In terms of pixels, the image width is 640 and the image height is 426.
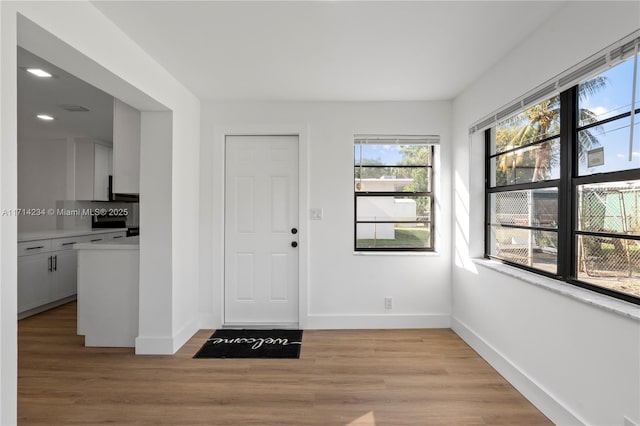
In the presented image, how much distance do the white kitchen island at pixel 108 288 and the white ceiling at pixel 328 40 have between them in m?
1.73

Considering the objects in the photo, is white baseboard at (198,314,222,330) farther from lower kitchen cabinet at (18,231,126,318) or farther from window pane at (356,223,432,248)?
lower kitchen cabinet at (18,231,126,318)

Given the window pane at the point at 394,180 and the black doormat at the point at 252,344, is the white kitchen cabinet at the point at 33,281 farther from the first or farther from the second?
the window pane at the point at 394,180

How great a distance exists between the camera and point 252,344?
3365 mm

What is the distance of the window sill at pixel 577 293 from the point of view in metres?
1.67

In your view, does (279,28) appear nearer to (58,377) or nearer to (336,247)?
(336,247)

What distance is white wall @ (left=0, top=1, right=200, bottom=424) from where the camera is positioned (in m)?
1.53

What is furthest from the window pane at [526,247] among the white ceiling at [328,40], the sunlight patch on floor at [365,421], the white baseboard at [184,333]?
the white baseboard at [184,333]

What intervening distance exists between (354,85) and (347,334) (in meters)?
2.45

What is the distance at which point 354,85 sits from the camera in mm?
3322

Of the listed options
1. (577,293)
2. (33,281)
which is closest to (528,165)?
(577,293)

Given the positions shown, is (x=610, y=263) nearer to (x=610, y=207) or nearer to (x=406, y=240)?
(x=610, y=207)

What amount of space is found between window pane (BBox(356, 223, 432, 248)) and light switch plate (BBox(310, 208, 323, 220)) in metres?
0.44

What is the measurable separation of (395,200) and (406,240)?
46 centimetres

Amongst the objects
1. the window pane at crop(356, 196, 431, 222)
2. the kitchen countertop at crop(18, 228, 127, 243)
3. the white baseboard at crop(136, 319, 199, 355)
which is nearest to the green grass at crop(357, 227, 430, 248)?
the window pane at crop(356, 196, 431, 222)
